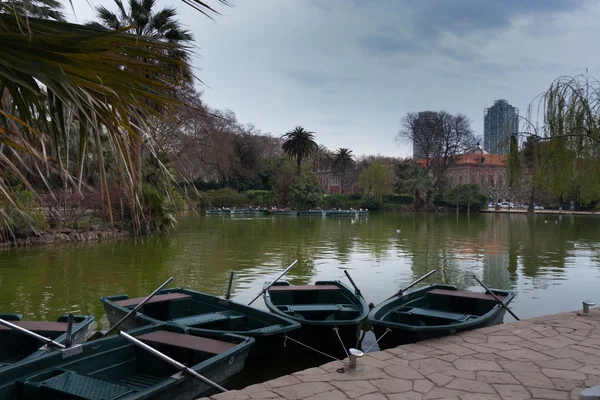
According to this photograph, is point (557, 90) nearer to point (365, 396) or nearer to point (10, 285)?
point (365, 396)

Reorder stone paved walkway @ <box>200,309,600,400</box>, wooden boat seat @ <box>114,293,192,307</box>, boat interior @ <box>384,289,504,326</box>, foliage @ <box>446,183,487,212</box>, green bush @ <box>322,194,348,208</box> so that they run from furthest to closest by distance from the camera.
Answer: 1. green bush @ <box>322,194,348,208</box>
2. foliage @ <box>446,183,487,212</box>
3. boat interior @ <box>384,289,504,326</box>
4. wooden boat seat @ <box>114,293,192,307</box>
5. stone paved walkway @ <box>200,309,600,400</box>

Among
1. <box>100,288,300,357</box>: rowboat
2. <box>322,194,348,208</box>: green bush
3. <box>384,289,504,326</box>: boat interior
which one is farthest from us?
<box>322,194,348,208</box>: green bush

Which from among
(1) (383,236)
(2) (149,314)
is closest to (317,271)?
(2) (149,314)

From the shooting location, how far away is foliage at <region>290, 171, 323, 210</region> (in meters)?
49.2

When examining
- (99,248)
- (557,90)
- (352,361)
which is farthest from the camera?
(99,248)

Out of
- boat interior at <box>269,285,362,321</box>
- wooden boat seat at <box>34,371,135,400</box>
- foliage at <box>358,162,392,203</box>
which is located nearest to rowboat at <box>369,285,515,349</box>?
boat interior at <box>269,285,362,321</box>

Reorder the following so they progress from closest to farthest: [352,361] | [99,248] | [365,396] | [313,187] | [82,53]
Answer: [82,53]
[365,396]
[352,361]
[99,248]
[313,187]

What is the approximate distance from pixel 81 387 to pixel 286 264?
1109 cm

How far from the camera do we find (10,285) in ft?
36.9

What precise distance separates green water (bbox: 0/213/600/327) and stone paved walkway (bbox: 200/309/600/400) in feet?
10.8

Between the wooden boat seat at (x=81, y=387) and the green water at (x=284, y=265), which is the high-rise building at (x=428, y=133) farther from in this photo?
the wooden boat seat at (x=81, y=387)

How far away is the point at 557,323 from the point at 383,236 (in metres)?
18.2

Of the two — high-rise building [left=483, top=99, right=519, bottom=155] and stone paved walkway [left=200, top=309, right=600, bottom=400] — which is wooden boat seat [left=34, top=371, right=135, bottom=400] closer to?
stone paved walkway [left=200, top=309, right=600, bottom=400]

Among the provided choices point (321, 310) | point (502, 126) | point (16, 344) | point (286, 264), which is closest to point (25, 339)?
point (16, 344)
